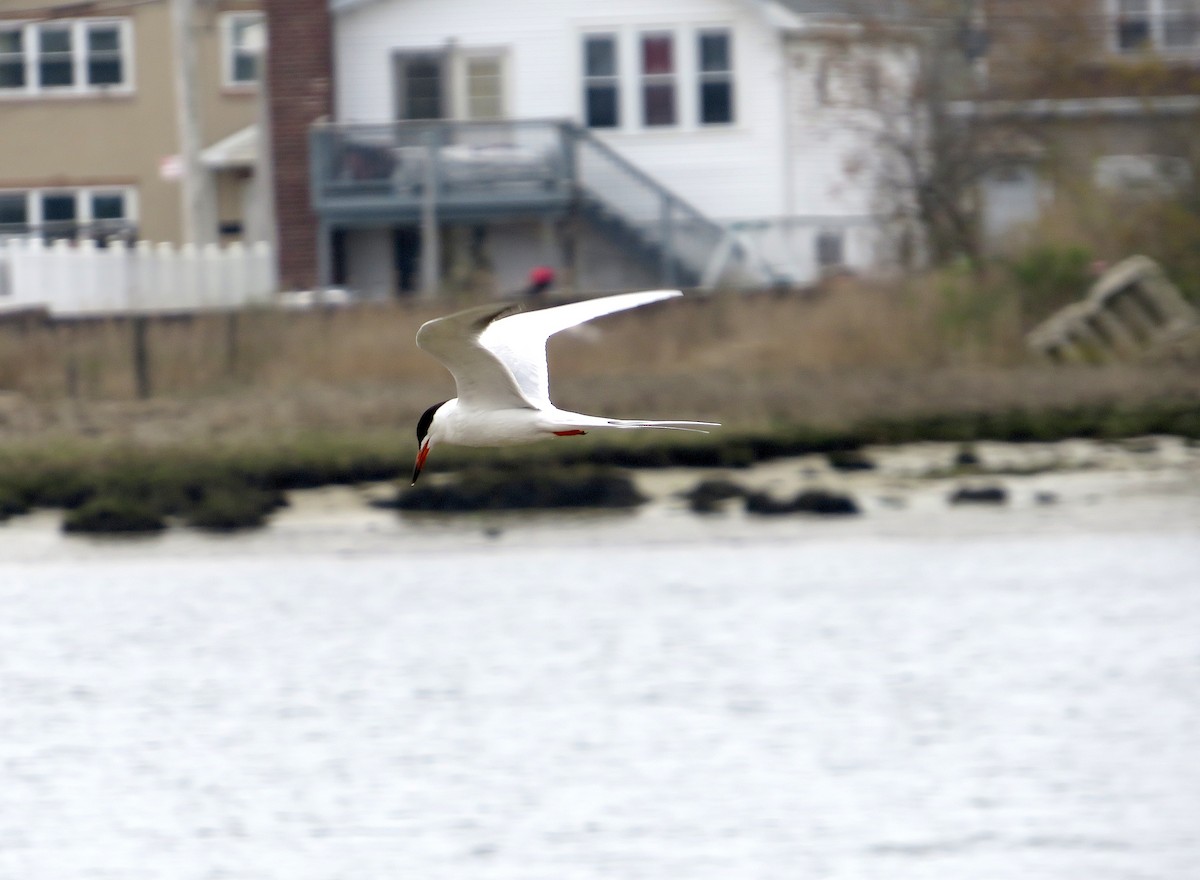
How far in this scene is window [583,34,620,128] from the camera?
127ft

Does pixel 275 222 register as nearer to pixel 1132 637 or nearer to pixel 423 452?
pixel 1132 637

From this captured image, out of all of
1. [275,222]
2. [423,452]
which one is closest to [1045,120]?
[275,222]

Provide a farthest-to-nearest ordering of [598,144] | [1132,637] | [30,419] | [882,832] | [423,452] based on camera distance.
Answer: [598,144] < [30,419] < [1132,637] < [882,832] < [423,452]

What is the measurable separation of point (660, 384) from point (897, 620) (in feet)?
15.3

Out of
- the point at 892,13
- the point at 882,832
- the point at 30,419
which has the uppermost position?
the point at 892,13

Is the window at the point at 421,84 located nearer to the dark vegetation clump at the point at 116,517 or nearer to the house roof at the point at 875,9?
the house roof at the point at 875,9

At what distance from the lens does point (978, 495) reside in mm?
33625

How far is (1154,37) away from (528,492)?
46.7ft

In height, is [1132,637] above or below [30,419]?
below

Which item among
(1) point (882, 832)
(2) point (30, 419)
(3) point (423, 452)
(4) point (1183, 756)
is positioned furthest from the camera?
(2) point (30, 419)

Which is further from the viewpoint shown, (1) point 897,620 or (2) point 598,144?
(2) point 598,144

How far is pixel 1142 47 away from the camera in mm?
35344

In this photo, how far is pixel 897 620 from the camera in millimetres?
31781

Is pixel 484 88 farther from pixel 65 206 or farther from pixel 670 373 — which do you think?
pixel 670 373
